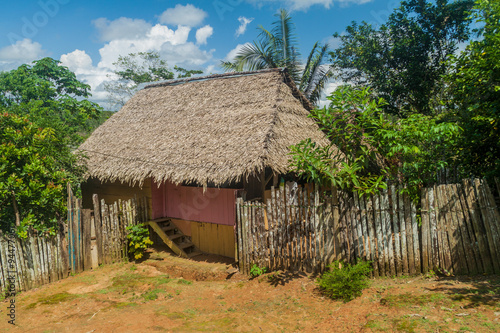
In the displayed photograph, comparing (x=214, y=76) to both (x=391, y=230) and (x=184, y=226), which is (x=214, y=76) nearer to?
(x=184, y=226)

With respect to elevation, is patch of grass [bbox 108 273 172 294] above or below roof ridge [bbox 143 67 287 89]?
below

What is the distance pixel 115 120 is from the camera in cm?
1145

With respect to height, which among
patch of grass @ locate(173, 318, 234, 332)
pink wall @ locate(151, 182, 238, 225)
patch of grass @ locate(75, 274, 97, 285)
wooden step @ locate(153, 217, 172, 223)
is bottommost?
patch of grass @ locate(173, 318, 234, 332)

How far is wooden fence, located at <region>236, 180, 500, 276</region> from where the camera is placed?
16.1 feet

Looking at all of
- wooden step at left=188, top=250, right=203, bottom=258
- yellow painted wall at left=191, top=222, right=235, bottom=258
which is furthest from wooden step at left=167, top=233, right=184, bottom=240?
wooden step at left=188, top=250, right=203, bottom=258

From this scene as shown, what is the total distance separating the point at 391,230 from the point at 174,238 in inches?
212

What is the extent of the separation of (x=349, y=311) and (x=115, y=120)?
9.86m

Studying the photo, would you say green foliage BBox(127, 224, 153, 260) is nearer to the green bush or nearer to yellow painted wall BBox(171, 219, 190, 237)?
yellow painted wall BBox(171, 219, 190, 237)

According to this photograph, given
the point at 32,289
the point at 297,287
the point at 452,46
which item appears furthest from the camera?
the point at 452,46

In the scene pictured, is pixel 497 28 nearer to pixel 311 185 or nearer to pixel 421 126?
pixel 421 126

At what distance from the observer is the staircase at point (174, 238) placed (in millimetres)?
8284

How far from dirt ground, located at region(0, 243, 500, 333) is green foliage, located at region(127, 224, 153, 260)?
2.83 ft

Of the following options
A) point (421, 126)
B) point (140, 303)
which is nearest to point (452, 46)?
point (421, 126)

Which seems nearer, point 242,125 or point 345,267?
A: point 345,267
